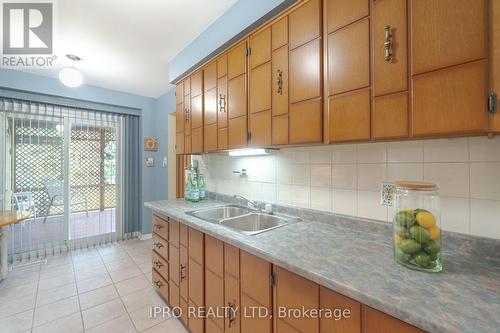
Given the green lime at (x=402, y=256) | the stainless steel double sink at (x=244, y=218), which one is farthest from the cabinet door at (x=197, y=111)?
the green lime at (x=402, y=256)

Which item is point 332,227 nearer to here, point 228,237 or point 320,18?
point 228,237

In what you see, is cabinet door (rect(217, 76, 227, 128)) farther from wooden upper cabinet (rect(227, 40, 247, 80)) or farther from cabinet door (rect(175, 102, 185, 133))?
cabinet door (rect(175, 102, 185, 133))

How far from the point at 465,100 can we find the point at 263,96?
1022 millimetres

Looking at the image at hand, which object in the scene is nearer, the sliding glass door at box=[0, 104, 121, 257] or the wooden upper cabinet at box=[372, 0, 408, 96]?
the wooden upper cabinet at box=[372, 0, 408, 96]

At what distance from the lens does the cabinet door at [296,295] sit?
84 cm

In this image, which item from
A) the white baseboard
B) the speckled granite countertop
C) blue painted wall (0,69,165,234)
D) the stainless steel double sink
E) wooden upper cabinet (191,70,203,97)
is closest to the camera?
the speckled granite countertop

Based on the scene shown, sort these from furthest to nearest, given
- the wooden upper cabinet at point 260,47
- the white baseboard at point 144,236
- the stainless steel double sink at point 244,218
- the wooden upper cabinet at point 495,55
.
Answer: the white baseboard at point 144,236, the stainless steel double sink at point 244,218, the wooden upper cabinet at point 260,47, the wooden upper cabinet at point 495,55

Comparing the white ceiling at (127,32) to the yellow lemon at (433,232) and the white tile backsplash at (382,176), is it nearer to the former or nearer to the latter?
the white tile backsplash at (382,176)

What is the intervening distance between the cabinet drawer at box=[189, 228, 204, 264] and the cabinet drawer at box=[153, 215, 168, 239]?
0.48 m

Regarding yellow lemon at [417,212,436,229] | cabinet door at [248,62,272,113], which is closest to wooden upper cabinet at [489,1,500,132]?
yellow lemon at [417,212,436,229]

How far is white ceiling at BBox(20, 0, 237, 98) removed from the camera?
1.71 meters

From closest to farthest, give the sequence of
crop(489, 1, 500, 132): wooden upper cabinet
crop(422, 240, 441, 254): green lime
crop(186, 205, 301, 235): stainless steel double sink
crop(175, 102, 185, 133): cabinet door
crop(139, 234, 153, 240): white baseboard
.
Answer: crop(489, 1, 500, 132): wooden upper cabinet
crop(422, 240, 441, 254): green lime
crop(186, 205, 301, 235): stainless steel double sink
crop(175, 102, 185, 133): cabinet door
crop(139, 234, 153, 240): white baseboard

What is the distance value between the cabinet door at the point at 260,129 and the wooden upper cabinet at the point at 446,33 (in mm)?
817

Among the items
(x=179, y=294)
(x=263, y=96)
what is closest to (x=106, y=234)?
(x=179, y=294)
